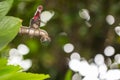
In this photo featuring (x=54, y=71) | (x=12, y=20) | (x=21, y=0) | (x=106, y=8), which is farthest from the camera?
(x=106, y=8)

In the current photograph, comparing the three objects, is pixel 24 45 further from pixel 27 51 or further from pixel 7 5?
pixel 7 5

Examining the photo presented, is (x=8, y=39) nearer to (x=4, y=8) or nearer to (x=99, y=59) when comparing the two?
(x=4, y=8)

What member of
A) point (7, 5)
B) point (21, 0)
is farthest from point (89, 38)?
point (7, 5)

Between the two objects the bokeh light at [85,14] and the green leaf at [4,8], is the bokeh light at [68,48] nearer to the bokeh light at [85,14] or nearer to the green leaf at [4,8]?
the bokeh light at [85,14]

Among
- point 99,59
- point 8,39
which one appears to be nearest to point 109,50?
point 99,59

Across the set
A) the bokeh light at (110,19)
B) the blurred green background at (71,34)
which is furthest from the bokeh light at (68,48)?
the bokeh light at (110,19)

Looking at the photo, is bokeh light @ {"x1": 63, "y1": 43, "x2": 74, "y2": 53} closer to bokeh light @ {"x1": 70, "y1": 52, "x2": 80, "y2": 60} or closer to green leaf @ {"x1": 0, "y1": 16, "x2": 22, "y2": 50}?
bokeh light @ {"x1": 70, "y1": 52, "x2": 80, "y2": 60}

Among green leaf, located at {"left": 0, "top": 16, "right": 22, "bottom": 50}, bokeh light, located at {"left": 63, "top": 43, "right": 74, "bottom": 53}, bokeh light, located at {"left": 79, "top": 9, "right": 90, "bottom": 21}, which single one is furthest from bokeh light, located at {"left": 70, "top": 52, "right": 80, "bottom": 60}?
green leaf, located at {"left": 0, "top": 16, "right": 22, "bottom": 50}
